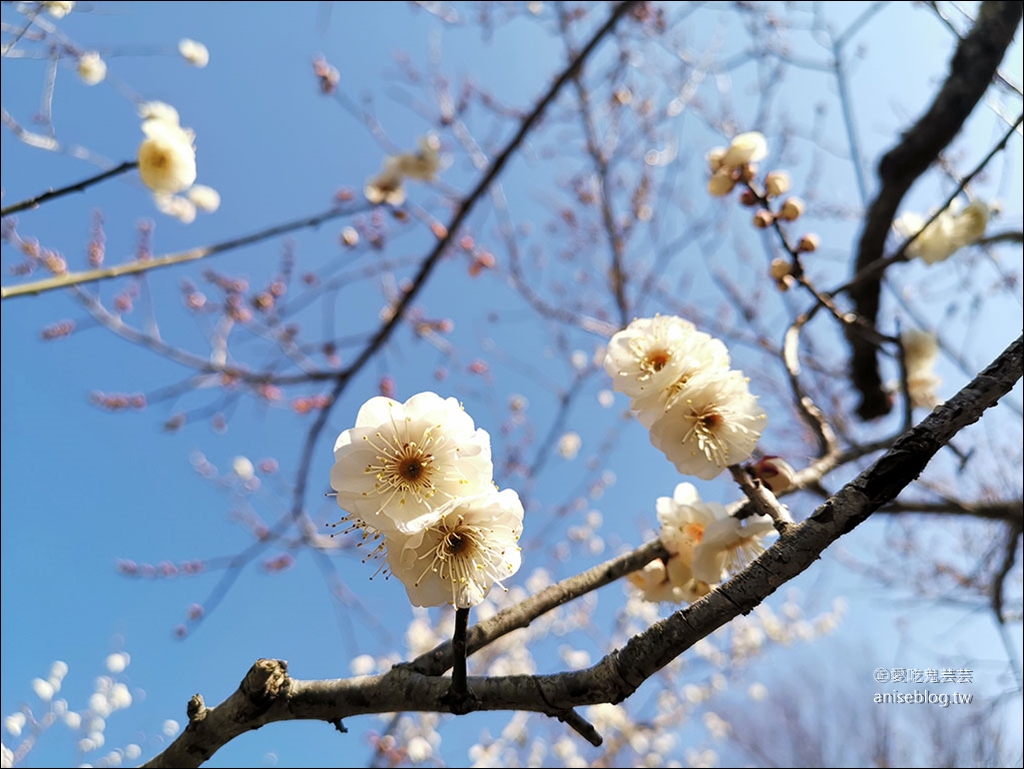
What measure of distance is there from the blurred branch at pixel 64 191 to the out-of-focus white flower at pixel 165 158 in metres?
0.54

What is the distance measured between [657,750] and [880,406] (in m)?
6.52

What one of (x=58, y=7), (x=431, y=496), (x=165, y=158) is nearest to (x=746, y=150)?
(x=431, y=496)

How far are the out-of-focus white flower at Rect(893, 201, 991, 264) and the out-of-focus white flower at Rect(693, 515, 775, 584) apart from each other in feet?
5.67

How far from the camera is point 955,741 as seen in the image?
211 inches

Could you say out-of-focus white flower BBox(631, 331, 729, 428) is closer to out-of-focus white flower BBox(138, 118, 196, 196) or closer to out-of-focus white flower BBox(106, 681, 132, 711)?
out-of-focus white flower BBox(138, 118, 196, 196)

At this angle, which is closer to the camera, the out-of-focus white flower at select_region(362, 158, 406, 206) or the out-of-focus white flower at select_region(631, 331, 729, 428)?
the out-of-focus white flower at select_region(631, 331, 729, 428)

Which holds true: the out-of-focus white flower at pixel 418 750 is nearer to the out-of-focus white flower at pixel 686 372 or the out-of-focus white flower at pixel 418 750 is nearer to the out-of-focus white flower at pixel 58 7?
the out-of-focus white flower at pixel 686 372

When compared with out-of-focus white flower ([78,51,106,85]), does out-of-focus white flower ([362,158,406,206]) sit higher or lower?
higher

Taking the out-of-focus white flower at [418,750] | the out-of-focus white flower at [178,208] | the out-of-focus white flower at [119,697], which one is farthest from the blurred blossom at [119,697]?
the out-of-focus white flower at [178,208]

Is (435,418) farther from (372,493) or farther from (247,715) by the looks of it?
(247,715)

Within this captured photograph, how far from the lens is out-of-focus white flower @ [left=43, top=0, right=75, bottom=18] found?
1.82m

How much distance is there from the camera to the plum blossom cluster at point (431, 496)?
937mm

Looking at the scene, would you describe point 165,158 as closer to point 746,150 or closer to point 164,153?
point 164,153

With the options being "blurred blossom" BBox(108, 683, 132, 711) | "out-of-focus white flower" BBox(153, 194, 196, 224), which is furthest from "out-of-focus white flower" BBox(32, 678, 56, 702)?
"out-of-focus white flower" BBox(153, 194, 196, 224)
